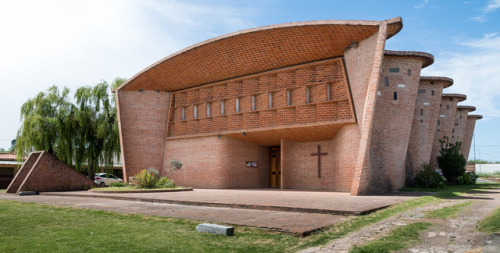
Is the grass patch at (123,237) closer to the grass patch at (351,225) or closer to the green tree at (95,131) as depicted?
the grass patch at (351,225)

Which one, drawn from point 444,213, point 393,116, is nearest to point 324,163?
point 393,116

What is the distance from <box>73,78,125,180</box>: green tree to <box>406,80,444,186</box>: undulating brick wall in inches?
759

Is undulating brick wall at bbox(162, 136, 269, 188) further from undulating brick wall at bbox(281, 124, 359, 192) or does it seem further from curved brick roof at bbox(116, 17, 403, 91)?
curved brick roof at bbox(116, 17, 403, 91)

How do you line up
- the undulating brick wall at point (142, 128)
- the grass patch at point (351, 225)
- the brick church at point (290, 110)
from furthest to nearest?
the undulating brick wall at point (142, 128) < the brick church at point (290, 110) < the grass patch at point (351, 225)

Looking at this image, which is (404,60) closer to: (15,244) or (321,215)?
(321,215)

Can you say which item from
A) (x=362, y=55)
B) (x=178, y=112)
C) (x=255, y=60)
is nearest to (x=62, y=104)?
(x=178, y=112)

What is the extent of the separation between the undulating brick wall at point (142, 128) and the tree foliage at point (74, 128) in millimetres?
2334

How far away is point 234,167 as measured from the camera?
22.5m

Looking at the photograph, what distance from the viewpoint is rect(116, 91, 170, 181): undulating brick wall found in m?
25.1

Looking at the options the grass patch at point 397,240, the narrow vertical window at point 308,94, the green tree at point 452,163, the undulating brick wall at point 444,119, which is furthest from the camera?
the undulating brick wall at point 444,119

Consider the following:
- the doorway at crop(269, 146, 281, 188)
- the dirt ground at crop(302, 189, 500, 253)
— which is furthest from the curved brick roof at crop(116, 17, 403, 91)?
the dirt ground at crop(302, 189, 500, 253)

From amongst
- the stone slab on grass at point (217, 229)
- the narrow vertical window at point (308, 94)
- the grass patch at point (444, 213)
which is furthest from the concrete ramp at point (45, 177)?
the grass patch at point (444, 213)

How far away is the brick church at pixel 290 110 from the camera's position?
1661 cm

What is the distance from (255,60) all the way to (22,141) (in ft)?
52.7
